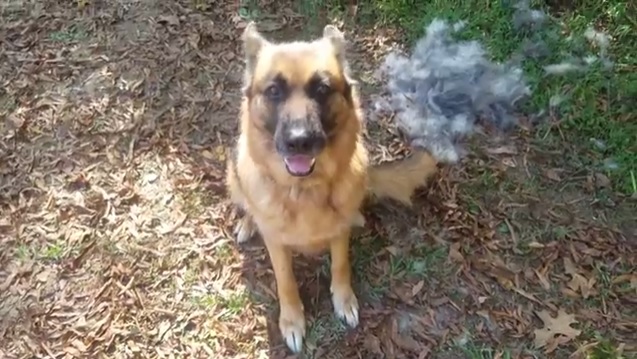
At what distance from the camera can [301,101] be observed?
273 centimetres

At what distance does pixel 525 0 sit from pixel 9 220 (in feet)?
10.2

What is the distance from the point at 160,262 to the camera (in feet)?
11.5

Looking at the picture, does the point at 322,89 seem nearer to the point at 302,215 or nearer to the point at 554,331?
the point at 302,215

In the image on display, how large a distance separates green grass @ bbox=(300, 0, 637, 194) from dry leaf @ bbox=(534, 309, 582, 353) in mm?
815

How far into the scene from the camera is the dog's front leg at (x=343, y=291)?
3221 millimetres

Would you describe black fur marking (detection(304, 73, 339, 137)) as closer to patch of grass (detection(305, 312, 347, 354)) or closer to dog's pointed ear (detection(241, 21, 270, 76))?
dog's pointed ear (detection(241, 21, 270, 76))

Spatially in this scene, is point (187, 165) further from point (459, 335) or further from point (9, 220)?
point (459, 335)

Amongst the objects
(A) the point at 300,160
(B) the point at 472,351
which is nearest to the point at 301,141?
(A) the point at 300,160

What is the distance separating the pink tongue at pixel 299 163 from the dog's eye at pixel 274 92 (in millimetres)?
239

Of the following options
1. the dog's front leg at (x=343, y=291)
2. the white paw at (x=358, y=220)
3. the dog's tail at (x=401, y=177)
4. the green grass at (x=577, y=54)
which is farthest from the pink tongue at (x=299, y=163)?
the green grass at (x=577, y=54)

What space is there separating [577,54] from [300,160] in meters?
2.25

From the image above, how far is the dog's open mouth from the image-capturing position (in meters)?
2.73

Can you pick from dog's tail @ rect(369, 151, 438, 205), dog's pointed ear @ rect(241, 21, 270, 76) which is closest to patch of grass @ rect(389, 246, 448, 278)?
dog's tail @ rect(369, 151, 438, 205)

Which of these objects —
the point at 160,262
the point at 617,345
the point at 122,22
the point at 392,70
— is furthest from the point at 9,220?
the point at 617,345
